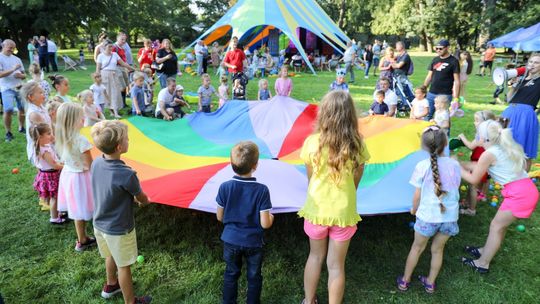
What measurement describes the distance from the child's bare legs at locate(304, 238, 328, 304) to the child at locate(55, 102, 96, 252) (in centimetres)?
179

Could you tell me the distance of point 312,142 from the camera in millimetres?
2152

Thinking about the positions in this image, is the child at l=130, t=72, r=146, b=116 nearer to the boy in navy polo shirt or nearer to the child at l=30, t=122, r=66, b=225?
the child at l=30, t=122, r=66, b=225

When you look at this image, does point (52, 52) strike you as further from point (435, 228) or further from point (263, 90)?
point (435, 228)

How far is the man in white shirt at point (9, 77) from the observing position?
5379mm

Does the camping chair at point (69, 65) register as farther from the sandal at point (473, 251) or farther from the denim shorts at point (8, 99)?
the sandal at point (473, 251)

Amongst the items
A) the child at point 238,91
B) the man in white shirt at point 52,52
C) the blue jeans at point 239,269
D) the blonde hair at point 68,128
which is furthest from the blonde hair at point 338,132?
the man in white shirt at point 52,52

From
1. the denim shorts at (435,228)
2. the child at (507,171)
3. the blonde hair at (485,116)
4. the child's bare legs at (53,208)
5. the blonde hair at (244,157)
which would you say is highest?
the blonde hair at (485,116)

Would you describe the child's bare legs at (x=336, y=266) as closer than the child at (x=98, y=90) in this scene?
Yes

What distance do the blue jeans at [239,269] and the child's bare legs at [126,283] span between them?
0.60m

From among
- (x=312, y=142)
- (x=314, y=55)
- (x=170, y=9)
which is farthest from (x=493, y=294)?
(x=170, y=9)

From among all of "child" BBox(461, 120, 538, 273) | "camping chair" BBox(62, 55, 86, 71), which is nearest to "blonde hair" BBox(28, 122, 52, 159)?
"child" BBox(461, 120, 538, 273)

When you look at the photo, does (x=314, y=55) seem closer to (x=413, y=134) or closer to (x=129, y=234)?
(x=413, y=134)

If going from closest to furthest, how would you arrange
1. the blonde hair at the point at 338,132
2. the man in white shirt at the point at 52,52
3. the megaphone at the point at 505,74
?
the blonde hair at the point at 338,132 < the megaphone at the point at 505,74 < the man in white shirt at the point at 52,52

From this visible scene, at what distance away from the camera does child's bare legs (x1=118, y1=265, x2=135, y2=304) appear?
7.66 feet
